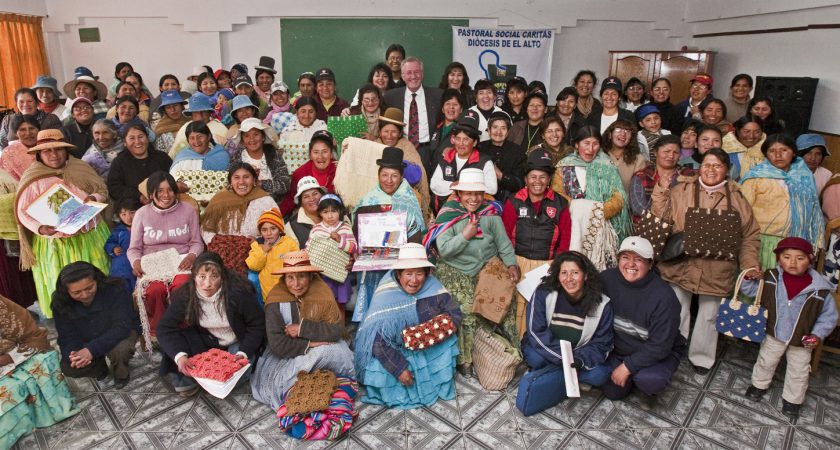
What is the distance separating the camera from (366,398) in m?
3.51

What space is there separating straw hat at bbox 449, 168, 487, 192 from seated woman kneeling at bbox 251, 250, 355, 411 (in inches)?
46.1

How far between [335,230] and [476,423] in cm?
167

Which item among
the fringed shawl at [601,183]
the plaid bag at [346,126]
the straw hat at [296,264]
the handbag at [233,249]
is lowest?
the handbag at [233,249]

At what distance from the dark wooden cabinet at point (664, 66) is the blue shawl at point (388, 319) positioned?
21.2 feet

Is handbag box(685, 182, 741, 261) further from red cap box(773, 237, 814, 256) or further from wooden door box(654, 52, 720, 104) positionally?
wooden door box(654, 52, 720, 104)

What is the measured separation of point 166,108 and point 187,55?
441cm

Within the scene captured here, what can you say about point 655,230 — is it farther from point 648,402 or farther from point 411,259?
point 411,259

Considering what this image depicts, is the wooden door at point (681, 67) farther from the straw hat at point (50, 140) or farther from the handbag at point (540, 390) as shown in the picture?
the straw hat at point (50, 140)

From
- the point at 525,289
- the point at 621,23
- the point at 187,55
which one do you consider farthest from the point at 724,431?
the point at 187,55

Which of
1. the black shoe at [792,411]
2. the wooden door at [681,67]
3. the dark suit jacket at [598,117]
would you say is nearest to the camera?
the black shoe at [792,411]

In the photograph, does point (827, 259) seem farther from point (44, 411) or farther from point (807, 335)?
point (44, 411)

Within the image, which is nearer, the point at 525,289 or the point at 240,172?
the point at 525,289

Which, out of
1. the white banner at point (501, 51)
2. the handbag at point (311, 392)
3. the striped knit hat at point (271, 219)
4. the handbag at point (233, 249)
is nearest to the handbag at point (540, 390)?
the handbag at point (311, 392)

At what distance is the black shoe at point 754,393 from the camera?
11.7ft
